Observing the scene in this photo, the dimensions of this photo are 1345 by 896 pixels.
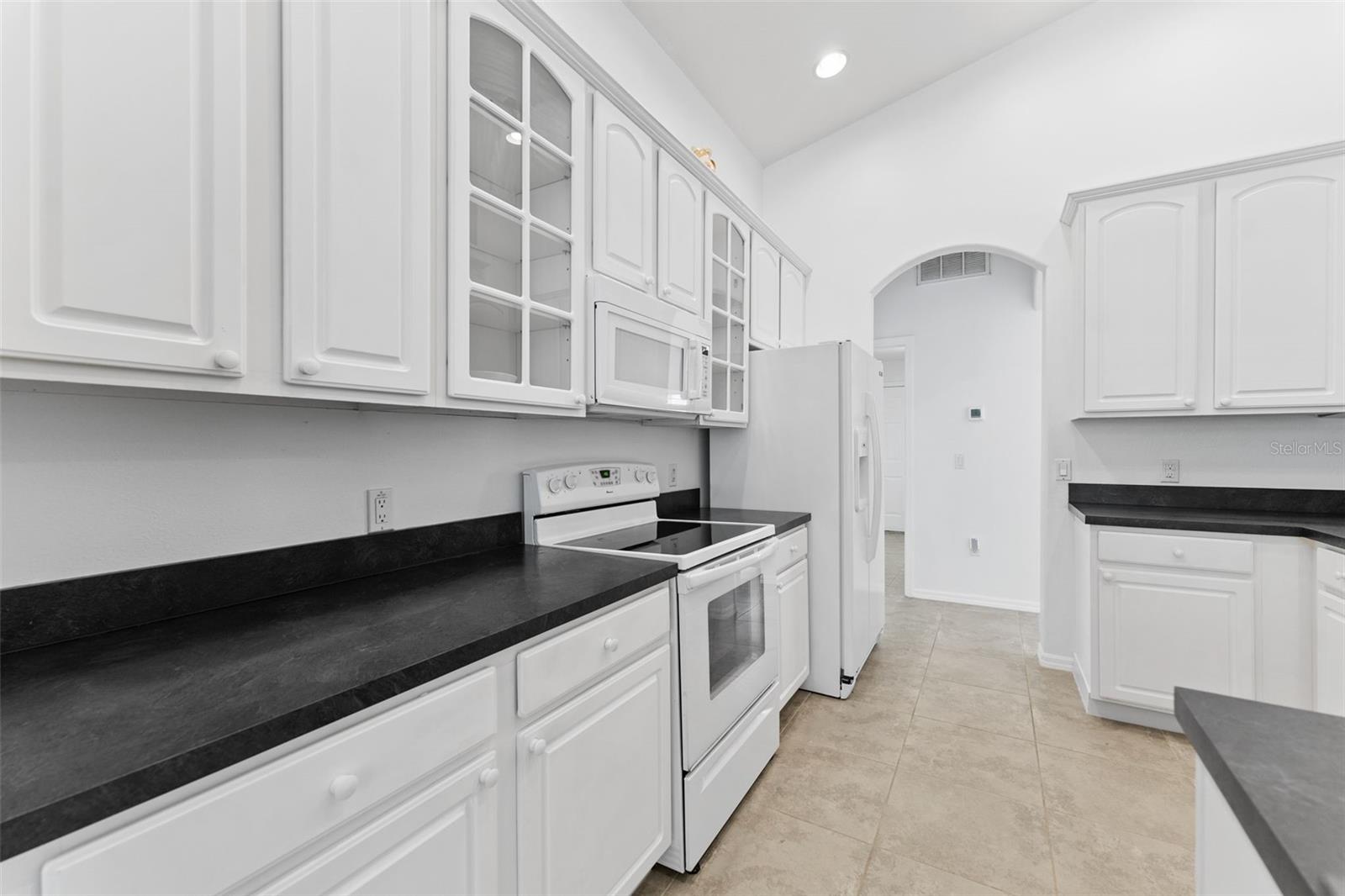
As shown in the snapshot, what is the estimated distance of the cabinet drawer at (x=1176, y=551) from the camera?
7.57ft

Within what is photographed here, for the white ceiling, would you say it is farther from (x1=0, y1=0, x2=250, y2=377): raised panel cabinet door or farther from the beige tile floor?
the beige tile floor

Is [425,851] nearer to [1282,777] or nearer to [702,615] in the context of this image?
[702,615]

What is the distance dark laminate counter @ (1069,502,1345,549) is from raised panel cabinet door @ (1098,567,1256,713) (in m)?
0.21

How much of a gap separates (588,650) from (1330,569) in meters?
2.71

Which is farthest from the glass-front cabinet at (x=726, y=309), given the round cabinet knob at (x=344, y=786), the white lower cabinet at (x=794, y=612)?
the round cabinet knob at (x=344, y=786)

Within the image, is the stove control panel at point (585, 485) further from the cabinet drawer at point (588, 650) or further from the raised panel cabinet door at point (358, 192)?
the raised panel cabinet door at point (358, 192)

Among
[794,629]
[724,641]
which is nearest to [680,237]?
[724,641]

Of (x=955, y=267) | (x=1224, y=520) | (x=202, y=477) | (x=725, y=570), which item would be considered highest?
(x=955, y=267)

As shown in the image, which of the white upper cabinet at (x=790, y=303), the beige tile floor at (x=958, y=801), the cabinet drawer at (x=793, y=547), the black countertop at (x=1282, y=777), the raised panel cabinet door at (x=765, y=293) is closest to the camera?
the black countertop at (x=1282, y=777)

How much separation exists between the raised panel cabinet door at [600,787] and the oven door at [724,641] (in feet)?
0.31

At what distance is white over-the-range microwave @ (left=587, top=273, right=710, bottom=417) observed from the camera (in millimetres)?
1859

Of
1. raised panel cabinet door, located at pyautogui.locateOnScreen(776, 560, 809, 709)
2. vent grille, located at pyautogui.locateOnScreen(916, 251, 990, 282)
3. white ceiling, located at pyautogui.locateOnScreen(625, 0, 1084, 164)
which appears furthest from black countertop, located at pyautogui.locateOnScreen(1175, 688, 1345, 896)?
vent grille, located at pyautogui.locateOnScreen(916, 251, 990, 282)

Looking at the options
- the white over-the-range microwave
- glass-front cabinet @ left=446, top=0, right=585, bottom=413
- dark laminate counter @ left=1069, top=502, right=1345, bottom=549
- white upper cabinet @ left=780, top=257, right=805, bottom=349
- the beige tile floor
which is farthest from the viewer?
white upper cabinet @ left=780, top=257, right=805, bottom=349

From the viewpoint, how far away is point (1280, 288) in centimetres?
244
